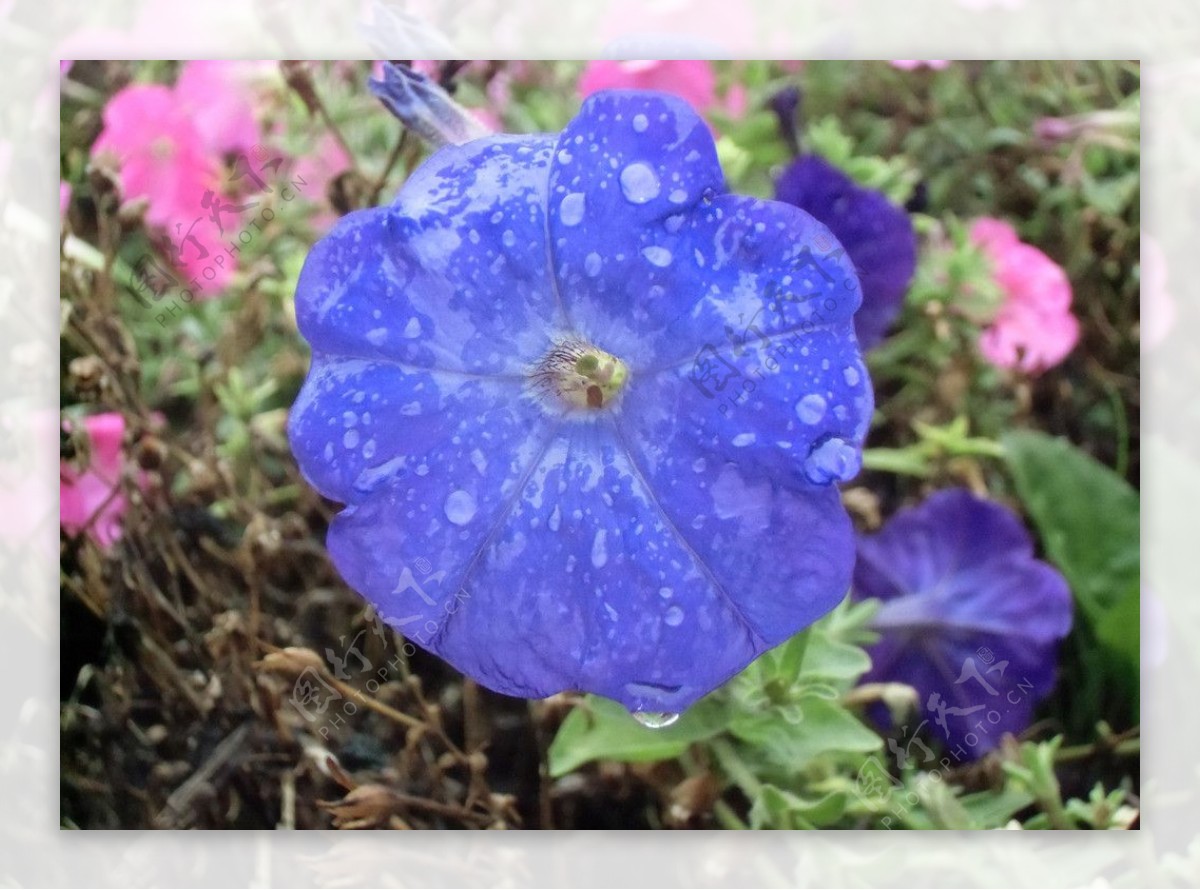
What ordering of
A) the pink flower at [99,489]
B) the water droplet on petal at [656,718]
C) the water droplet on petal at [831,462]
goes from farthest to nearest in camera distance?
the pink flower at [99,489], the water droplet on petal at [656,718], the water droplet on petal at [831,462]

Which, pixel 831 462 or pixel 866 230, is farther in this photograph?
pixel 866 230

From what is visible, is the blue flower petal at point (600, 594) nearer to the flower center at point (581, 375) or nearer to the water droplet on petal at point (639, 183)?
the flower center at point (581, 375)

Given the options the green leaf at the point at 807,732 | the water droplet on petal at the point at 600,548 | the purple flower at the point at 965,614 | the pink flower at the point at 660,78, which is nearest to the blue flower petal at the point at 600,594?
the water droplet on petal at the point at 600,548

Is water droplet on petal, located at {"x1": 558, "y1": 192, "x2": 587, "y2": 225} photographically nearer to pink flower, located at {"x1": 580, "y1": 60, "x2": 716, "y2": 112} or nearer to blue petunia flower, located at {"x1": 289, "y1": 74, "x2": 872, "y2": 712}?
blue petunia flower, located at {"x1": 289, "y1": 74, "x2": 872, "y2": 712}

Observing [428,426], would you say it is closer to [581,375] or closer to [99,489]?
[581,375]

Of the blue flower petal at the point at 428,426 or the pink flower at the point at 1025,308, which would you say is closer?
the blue flower petal at the point at 428,426

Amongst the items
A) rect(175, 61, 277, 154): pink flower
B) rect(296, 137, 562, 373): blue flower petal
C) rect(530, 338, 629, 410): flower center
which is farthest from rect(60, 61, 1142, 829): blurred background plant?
rect(530, 338, 629, 410): flower center

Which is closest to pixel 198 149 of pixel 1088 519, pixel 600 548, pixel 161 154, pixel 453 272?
pixel 161 154
